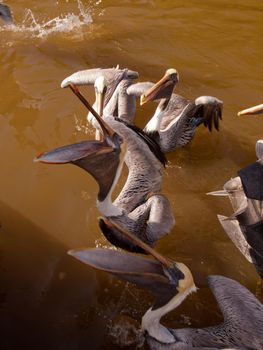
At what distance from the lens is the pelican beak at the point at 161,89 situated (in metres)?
4.52

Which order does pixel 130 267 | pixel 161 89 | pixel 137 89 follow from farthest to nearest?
pixel 137 89, pixel 161 89, pixel 130 267

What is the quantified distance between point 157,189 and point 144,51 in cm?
313

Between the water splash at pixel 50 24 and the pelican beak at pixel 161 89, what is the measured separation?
9.32 feet

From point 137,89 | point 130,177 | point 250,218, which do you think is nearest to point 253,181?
point 250,218

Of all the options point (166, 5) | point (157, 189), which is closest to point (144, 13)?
point (166, 5)

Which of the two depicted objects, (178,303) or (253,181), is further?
(253,181)

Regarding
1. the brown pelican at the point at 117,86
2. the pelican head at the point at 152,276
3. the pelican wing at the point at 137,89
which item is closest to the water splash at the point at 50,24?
the brown pelican at the point at 117,86

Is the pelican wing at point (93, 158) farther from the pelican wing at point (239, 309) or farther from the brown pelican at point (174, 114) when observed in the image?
the brown pelican at point (174, 114)

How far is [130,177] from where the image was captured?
4.06m

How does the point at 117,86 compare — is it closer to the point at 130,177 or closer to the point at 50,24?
the point at 130,177

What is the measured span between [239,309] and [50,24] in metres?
5.51

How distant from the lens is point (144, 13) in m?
7.31

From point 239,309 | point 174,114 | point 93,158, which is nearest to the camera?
point 93,158

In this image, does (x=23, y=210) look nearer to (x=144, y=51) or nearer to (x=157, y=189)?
(x=157, y=189)
